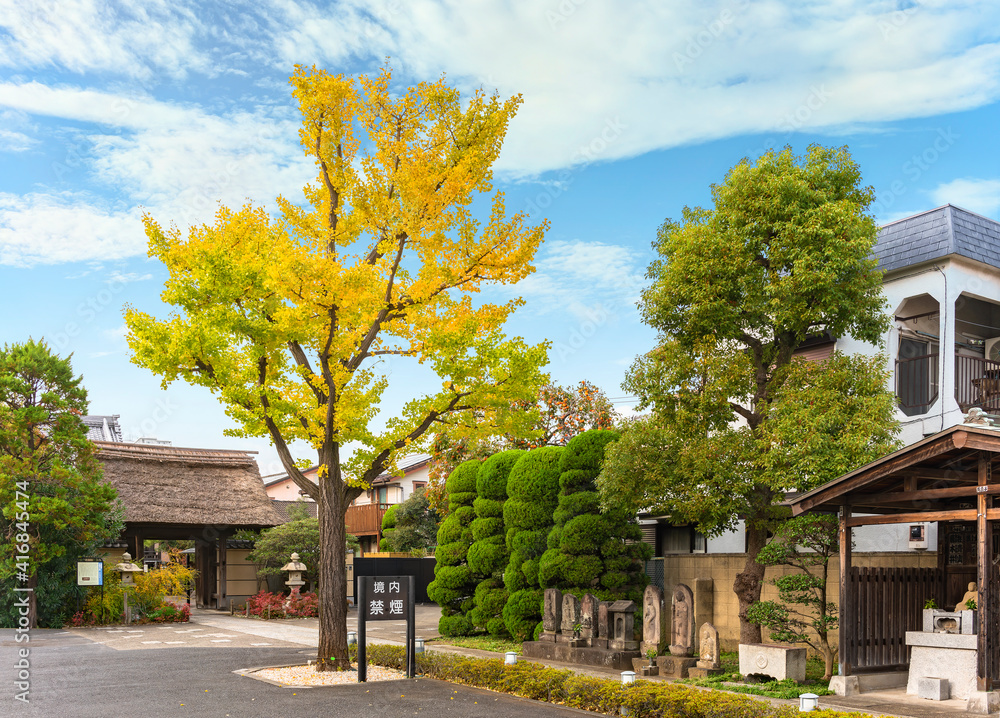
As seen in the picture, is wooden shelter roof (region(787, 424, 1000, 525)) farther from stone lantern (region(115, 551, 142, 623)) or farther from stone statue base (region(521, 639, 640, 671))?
stone lantern (region(115, 551, 142, 623))

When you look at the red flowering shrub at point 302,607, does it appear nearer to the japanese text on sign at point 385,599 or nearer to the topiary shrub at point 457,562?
the topiary shrub at point 457,562

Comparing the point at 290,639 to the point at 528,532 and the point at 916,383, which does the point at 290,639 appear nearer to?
the point at 528,532

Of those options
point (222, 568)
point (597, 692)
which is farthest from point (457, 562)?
point (222, 568)

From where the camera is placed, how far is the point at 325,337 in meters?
13.6

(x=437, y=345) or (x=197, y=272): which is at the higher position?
(x=197, y=272)

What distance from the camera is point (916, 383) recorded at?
1675 centimetres

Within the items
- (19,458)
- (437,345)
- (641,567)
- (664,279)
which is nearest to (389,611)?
(437,345)

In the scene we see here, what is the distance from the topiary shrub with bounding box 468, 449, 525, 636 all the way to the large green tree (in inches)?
198

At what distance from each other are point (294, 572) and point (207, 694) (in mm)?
15212

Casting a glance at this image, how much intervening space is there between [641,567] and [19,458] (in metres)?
16.8

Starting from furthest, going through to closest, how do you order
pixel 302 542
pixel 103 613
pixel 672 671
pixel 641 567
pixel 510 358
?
1. pixel 302 542
2. pixel 103 613
3. pixel 641 567
4. pixel 510 358
5. pixel 672 671

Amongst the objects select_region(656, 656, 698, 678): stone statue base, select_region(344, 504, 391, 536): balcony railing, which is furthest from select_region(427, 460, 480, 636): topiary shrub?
select_region(344, 504, 391, 536): balcony railing

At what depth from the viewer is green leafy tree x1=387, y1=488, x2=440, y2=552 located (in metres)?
32.1

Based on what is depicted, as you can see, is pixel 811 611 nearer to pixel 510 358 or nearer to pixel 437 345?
pixel 510 358
